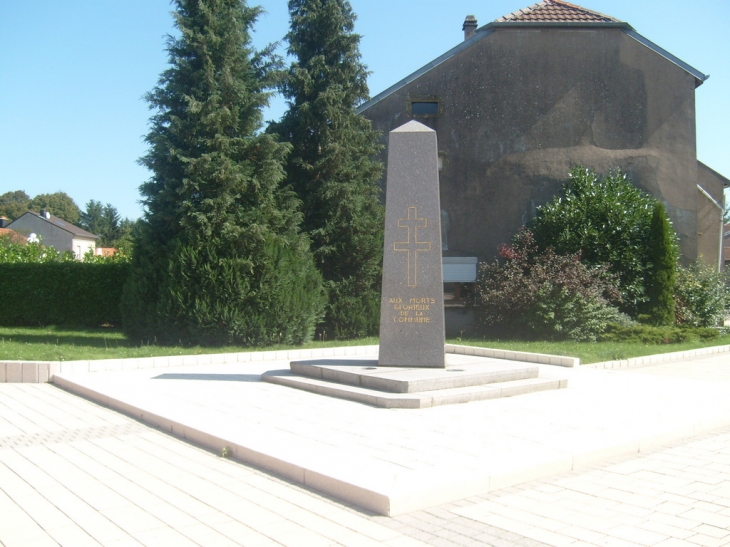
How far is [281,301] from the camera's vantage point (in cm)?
1534

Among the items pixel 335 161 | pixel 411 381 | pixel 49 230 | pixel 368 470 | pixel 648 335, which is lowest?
pixel 368 470

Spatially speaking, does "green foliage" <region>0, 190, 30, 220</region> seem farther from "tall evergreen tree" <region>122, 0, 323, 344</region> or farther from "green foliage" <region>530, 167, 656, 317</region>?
"green foliage" <region>530, 167, 656, 317</region>

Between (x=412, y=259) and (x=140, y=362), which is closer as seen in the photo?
(x=412, y=259)

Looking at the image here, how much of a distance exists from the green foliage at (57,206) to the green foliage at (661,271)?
317 ft

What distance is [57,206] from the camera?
334 ft

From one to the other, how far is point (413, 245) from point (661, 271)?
12.7 m

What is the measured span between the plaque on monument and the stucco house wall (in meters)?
12.5

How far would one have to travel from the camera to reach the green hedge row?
20688mm

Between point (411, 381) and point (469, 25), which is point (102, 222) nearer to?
point (469, 25)

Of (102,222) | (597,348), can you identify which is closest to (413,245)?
(597,348)

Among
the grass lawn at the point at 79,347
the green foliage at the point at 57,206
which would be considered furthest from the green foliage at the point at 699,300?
the green foliage at the point at 57,206

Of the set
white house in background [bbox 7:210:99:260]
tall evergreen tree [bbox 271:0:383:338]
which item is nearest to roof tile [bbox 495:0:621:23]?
tall evergreen tree [bbox 271:0:383:338]

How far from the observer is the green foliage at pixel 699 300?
21203mm

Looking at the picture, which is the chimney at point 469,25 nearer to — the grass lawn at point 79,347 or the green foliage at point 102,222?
the grass lawn at point 79,347
